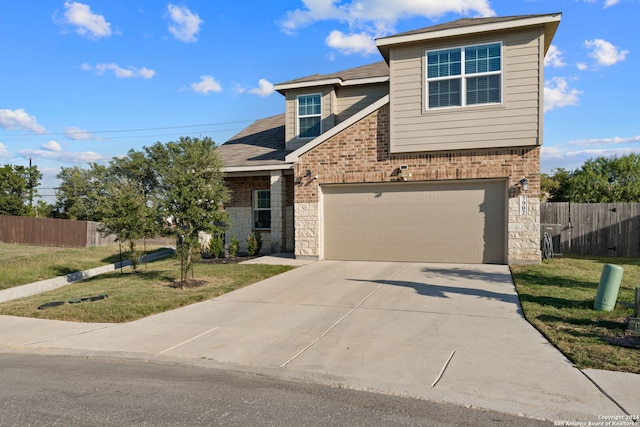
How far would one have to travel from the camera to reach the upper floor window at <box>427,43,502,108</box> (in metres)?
12.3

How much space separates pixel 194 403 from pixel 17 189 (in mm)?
43827

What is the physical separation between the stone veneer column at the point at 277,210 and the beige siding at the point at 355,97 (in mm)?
3017

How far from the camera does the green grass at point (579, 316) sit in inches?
213

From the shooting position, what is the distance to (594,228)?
16156mm

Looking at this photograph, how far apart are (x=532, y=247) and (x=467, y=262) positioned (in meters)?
1.78

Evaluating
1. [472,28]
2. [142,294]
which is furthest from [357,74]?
[142,294]

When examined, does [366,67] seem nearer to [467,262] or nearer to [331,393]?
[467,262]

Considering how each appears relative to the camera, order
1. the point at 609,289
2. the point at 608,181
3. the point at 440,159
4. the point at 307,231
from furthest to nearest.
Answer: the point at 608,181, the point at 307,231, the point at 440,159, the point at 609,289

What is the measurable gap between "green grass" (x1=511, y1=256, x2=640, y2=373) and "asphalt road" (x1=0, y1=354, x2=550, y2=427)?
83.9 inches

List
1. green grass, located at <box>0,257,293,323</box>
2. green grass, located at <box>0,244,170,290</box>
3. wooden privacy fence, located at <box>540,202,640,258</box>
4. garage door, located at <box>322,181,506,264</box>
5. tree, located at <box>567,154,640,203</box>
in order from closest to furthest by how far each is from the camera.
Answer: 1. green grass, located at <box>0,257,293,323</box>
2. garage door, located at <box>322,181,506,264</box>
3. green grass, located at <box>0,244,170,290</box>
4. wooden privacy fence, located at <box>540,202,640,258</box>
5. tree, located at <box>567,154,640,203</box>

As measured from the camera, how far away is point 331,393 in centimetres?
461

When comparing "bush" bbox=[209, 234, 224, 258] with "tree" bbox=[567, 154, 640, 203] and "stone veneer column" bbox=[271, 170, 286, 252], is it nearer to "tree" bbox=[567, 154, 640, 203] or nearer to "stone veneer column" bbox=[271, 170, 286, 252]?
"stone veneer column" bbox=[271, 170, 286, 252]

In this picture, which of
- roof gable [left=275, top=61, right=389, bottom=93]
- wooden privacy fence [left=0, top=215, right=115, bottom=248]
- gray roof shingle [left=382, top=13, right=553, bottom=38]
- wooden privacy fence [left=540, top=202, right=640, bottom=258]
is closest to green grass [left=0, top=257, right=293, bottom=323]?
roof gable [left=275, top=61, right=389, bottom=93]

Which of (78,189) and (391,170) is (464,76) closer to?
(391,170)
